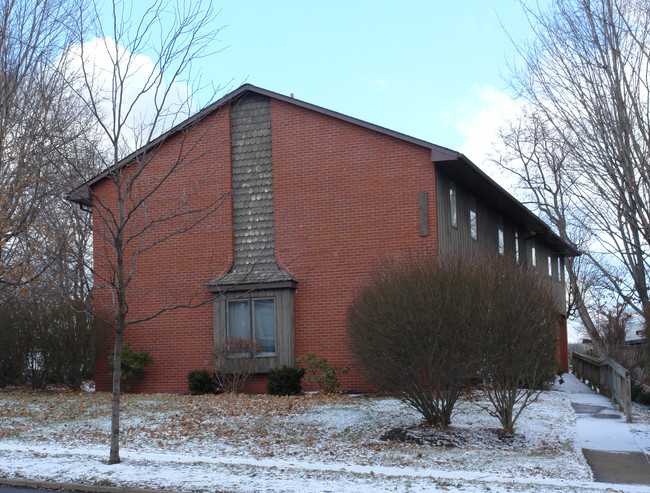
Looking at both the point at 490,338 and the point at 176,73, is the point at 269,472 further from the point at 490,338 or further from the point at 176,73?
the point at 176,73

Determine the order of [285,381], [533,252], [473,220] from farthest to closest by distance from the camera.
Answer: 1. [533,252]
2. [473,220]
3. [285,381]

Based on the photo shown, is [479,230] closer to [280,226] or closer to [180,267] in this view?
[280,226]

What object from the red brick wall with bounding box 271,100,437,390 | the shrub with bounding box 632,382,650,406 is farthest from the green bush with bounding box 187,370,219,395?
the shrub with bounding box 632,382,650,406

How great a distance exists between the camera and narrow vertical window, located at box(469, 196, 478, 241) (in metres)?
19.9

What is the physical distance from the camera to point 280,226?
1798cm

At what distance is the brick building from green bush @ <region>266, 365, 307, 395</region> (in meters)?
0.55

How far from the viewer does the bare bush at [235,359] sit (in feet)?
55.3

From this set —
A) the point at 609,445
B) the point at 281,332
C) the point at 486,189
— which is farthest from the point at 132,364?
the point at 609,445

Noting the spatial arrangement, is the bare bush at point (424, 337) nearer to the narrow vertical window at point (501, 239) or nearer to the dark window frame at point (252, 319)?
the dark window frame at point (252, 319)

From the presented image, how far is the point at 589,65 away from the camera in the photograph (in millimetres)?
18078

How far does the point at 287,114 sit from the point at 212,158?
228cm

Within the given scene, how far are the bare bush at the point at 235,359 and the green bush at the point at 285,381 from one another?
603mm

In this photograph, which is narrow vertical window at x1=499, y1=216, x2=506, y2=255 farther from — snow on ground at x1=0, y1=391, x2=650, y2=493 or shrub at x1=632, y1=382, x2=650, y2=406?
snow on ground at x1=0, y1=391, x2=650, y2=493

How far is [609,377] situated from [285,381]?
870 centimetres
